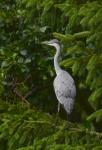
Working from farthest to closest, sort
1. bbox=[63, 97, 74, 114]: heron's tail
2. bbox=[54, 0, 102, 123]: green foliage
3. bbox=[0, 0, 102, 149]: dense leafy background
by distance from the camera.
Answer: bbox=[0, 0, 102, 149]: dense leafy background < bbox=[63, 97, 74, 114]: heron's tail < bbox=[54, 0, 102, 123]: green foliage

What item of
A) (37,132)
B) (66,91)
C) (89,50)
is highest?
(89,50)

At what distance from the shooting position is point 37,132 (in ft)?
19.1

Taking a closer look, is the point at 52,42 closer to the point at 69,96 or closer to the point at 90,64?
the point at 69,96

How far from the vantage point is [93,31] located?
16.7 ft

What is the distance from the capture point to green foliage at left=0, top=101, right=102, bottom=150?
209 inches

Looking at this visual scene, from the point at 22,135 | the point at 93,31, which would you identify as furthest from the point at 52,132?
the point at 93,31

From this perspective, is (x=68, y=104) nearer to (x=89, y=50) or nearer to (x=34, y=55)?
(x=89, y=50)

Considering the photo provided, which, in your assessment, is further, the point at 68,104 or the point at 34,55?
the point at 34,55

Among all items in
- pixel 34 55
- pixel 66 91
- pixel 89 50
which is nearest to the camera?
pixel 89 50

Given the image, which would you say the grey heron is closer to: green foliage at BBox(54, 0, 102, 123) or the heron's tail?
the heron's tail

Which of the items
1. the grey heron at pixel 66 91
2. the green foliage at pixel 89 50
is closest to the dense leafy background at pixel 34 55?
the grey heron at pixel 66 91

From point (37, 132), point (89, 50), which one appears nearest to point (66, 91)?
point (37, 132)

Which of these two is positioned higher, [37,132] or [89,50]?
[89,50]

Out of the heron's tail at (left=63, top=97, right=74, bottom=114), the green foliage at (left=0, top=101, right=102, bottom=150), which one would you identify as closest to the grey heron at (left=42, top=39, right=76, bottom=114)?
the heron's tail at (left=63, top=97, right=74, bottom=114)
